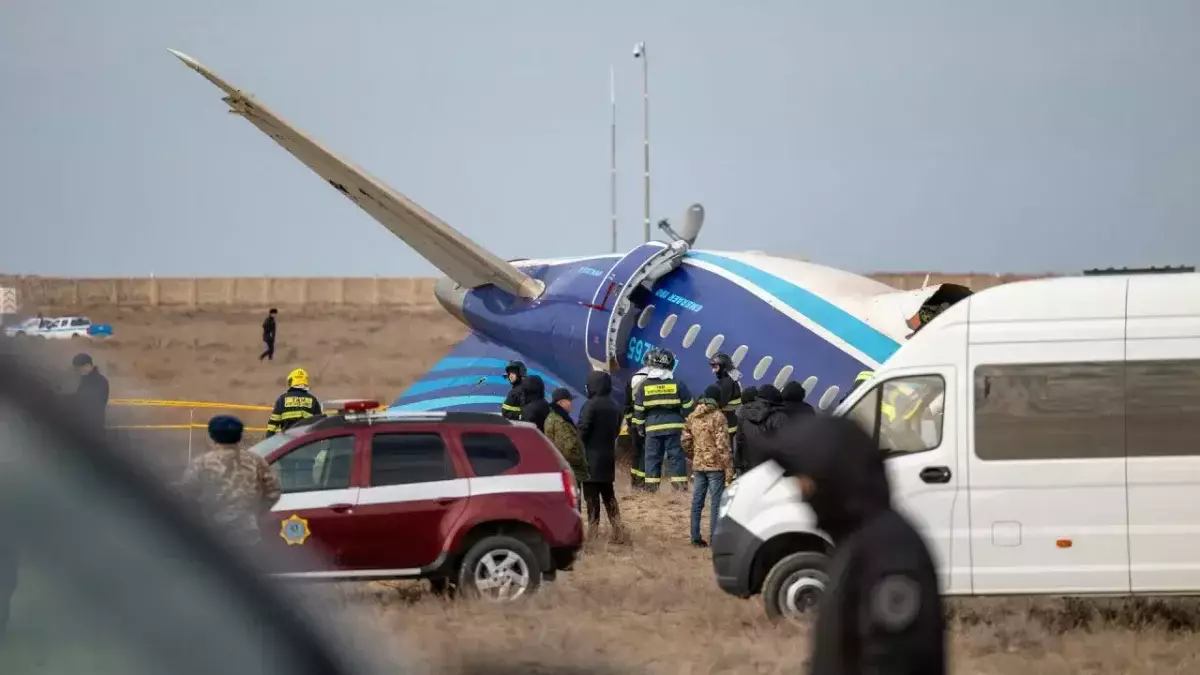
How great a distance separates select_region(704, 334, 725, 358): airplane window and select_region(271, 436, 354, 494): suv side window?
7.48 m

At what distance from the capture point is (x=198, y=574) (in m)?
1.71

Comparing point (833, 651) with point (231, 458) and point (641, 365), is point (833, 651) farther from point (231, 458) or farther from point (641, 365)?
point (641, 365)

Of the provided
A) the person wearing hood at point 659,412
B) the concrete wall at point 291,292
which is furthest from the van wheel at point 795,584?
the concrete wall at point 291,292

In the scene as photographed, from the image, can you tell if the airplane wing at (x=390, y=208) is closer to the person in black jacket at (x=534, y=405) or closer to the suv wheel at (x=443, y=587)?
the person in black jacket at (x=534, y=405)

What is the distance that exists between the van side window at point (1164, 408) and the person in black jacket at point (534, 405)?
22.9 ft

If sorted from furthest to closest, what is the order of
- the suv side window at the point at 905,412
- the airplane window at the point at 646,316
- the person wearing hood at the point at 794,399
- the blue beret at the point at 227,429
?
the airplane window at the point at 646,316 → the person wearing hood at the point at 794,399 → the suv side window at the point at 905,412 → the blue beret at the point at 227,429

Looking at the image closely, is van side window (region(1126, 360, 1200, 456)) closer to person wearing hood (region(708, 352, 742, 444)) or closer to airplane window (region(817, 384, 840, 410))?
airplane window (region(817, 384, 840, 410))

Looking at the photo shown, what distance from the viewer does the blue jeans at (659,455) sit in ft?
57.7

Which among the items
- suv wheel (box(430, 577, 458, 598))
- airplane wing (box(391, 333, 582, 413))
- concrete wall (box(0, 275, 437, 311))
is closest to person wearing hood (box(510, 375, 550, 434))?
suv wheel (box(430, 577, 458, 598))

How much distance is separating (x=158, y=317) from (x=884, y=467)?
65.0 m

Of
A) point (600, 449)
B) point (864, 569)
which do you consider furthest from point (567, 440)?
point (864, 569)

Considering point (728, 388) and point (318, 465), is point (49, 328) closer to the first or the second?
point (318, 465)

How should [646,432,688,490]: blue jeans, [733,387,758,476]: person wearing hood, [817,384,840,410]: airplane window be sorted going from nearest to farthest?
[733,387,758,476]: person wearing hood < [817,384,840,410]: airplane window < [646,432,688,490]: blue jeans

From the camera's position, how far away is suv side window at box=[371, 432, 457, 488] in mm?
12270
